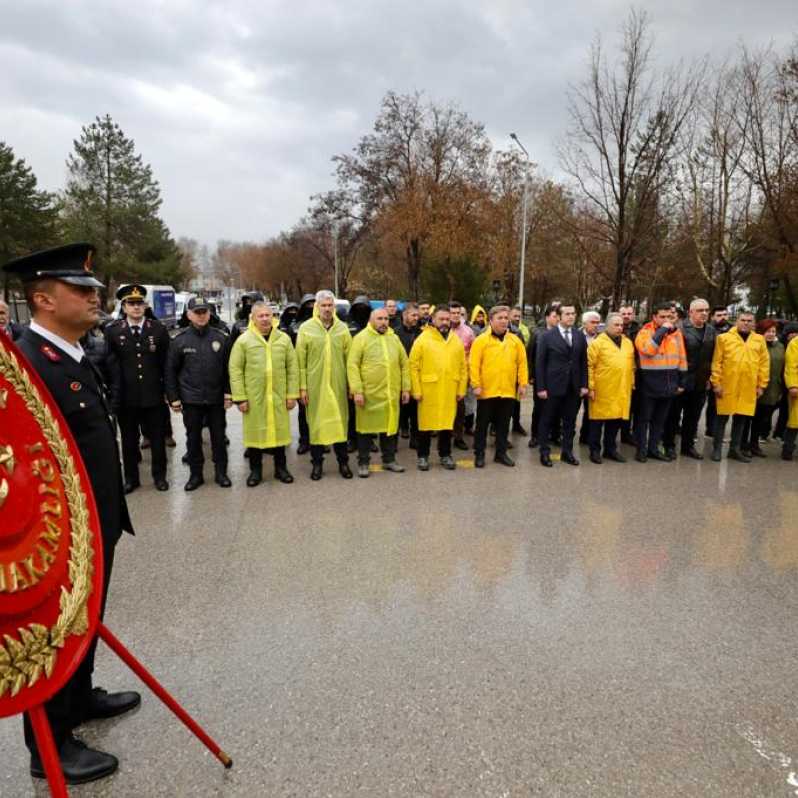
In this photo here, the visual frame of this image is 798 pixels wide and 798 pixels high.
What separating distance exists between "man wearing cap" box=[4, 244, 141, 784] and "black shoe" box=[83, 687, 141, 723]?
0.24 ft

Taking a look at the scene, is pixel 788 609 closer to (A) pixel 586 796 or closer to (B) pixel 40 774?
(A) pixel 586 796

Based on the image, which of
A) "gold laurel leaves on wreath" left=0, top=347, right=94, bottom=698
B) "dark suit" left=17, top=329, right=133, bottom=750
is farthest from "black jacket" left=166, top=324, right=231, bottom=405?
"gold laurel leaves on wreath" left=0, top=347, right=94, bottom=698

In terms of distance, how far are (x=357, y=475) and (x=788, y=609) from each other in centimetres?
409

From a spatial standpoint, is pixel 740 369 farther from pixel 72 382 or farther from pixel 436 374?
pixel 72 382

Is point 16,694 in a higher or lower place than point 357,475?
higher

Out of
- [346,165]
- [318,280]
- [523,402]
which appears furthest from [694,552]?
[318,280]

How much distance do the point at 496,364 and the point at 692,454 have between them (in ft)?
9.84

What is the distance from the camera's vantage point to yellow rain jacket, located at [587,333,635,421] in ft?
22.1

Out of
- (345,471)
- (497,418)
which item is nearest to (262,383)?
(345,471)

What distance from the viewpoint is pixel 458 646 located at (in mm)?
3041

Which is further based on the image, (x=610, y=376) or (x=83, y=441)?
(x=610, y=376)

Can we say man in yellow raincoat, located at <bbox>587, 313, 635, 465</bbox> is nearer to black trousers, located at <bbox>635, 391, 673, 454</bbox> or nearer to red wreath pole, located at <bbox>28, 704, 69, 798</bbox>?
black trousers, located at <bbox>635, 391, 673, 454</bbox>

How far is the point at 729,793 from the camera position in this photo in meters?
2.12

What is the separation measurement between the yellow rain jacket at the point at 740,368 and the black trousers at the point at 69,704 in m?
7.13
